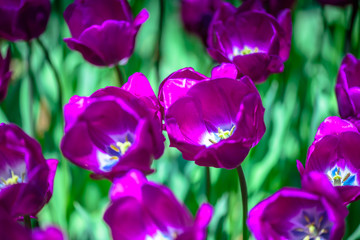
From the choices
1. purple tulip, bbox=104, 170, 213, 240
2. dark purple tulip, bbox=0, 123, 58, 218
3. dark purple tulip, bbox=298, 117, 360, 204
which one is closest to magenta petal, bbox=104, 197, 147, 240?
purple tulip, bbox=104, 170, 213, 240

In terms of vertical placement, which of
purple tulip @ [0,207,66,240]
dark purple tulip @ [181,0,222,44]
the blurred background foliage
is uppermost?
purple tulip @ [0,207,66,240]

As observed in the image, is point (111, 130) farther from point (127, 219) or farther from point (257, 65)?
point (257, 65)

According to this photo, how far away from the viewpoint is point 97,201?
128 centimetres

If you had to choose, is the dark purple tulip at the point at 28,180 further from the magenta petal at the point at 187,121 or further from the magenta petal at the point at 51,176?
the magenta petal at the point at 187,121

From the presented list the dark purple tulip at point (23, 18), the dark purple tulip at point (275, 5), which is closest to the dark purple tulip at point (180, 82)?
the dark purple tulip at point (23, 18)

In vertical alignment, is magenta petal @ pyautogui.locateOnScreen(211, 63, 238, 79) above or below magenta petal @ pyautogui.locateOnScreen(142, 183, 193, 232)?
above

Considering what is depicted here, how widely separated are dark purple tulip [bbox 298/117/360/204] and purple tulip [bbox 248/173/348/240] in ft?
0.21

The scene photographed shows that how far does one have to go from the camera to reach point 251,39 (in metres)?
1.08

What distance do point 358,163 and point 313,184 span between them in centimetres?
22

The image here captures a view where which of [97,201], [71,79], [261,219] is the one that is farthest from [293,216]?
[71,79]

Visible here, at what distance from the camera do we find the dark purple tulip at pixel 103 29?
916 millimetres

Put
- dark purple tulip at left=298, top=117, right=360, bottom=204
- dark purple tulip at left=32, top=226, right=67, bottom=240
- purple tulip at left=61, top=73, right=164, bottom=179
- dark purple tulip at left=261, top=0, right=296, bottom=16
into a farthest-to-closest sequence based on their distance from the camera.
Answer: dark purple tulip at left=261, top=0, right=296, bottom=16, dark purple tulip at left=298, top=117, right=360, bottom=204, purple tulip at left=61, top=73, right=164, bottom=179, dark purple tulip at left=32, top=226, right=67, bottom=240

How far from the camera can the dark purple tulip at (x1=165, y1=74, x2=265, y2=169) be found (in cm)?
66

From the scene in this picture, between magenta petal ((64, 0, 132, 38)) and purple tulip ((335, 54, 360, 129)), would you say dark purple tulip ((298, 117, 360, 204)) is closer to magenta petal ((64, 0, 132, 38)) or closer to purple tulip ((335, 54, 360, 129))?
purple tulip ((335, 54, 360, 129))
